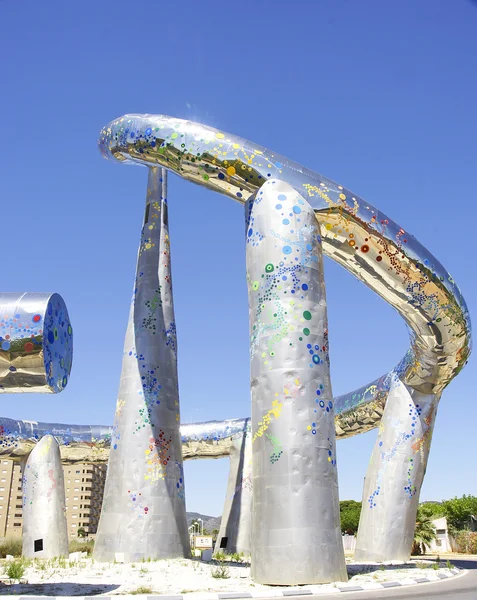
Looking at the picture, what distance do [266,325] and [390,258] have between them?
300cm

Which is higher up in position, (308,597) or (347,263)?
(347,263)

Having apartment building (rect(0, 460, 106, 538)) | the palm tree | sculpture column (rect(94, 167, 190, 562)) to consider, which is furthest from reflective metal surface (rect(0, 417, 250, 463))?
apartment building (rect(0, 460, 106, 538))

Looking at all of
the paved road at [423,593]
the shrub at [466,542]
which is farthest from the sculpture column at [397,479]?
the shrub at [466,542]

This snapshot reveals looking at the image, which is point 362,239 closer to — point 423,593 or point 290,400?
point 290,400

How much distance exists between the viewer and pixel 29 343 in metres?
6.59

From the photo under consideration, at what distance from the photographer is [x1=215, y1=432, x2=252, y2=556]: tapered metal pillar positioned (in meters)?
17.1

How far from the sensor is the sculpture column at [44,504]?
1642 centimetres

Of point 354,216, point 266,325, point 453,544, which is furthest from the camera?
point 453,544

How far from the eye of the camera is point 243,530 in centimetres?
1719

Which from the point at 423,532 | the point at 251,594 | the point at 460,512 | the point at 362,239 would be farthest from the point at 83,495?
the point at 251,594

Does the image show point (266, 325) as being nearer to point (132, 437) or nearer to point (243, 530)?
point (132, 437)

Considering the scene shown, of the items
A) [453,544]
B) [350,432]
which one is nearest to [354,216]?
[350,432]

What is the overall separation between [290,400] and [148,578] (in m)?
3.55

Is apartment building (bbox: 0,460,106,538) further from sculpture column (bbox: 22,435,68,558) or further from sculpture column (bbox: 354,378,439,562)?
sculpture column (bbox: 354,378,439,562)
